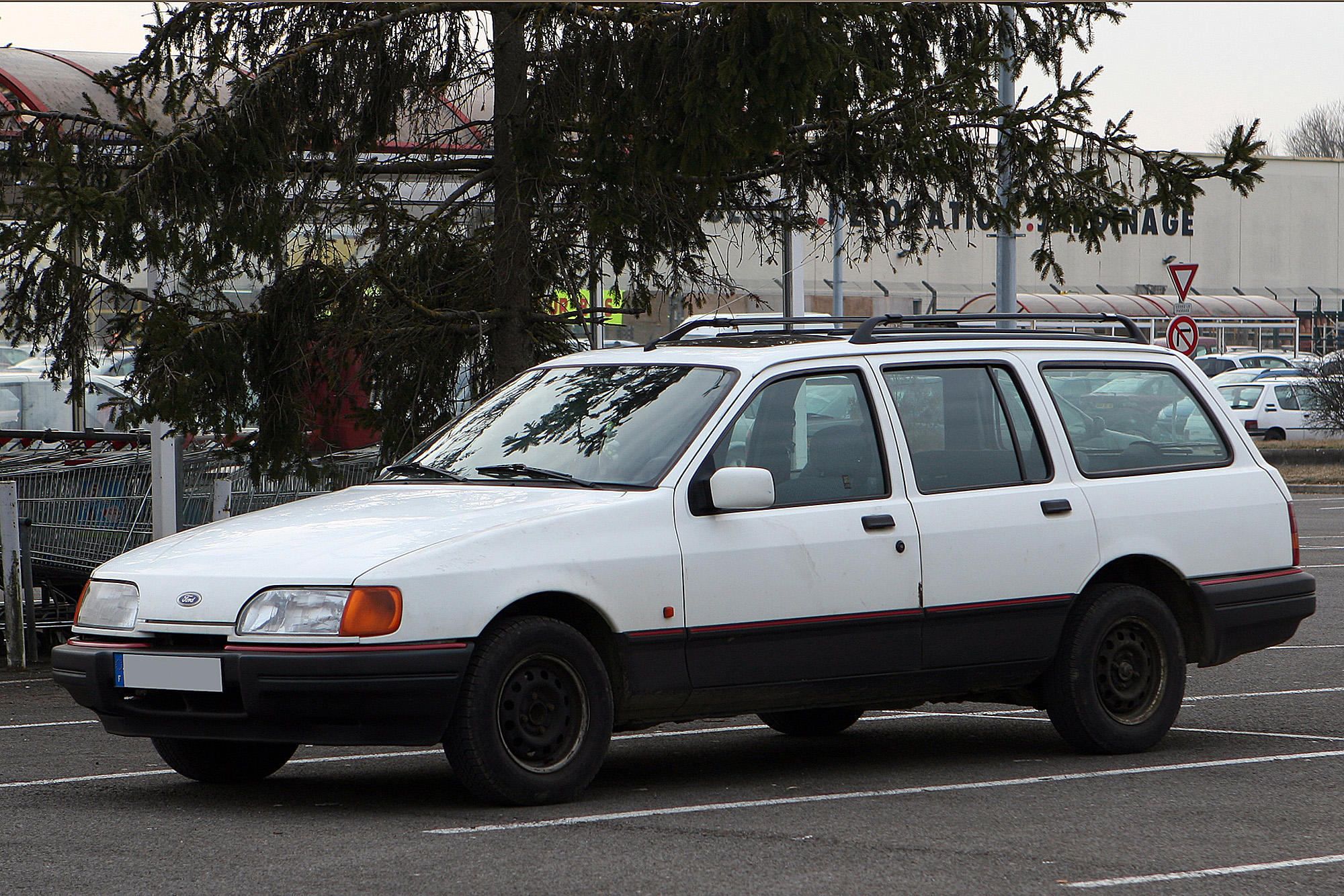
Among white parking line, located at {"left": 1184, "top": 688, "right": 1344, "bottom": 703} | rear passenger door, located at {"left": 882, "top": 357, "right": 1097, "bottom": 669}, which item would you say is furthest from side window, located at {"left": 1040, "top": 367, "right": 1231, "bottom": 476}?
white parking line, located at {"left": 1184, "top": 688, "right": 1344, "bottom": 703}

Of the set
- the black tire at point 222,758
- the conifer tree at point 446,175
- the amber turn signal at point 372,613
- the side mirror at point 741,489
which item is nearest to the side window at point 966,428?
the side mirror at point 741,489

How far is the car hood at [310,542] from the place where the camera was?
608 cm

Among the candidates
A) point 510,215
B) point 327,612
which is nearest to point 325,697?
point 327,612

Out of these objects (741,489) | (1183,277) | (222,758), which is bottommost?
(222,758)

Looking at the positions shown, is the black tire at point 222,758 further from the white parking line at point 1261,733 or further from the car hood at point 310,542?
the white parking line at point 1261,733

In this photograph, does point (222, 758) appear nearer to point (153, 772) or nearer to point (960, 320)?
point (153, 772)

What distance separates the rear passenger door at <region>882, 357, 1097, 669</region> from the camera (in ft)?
23.6

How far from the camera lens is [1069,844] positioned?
5.80 metres

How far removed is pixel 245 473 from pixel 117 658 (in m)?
6.35

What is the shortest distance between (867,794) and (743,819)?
719mm

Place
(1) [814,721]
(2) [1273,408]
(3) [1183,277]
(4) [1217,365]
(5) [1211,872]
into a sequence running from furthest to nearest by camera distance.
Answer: (4) [1217,365] → (2) [1273,408] → (3) [1183,277] → (1) [814,721] → (5) [1211,872]

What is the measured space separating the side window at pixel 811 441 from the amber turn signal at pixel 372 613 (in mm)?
1415

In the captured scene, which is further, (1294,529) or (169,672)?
(1294,529)

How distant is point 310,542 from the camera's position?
6270 millimetres
